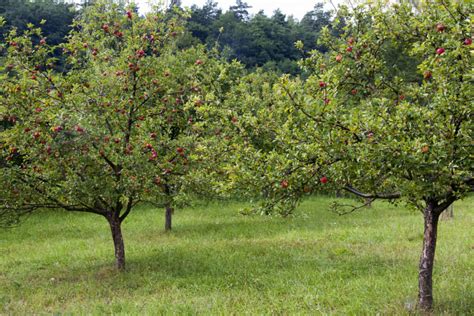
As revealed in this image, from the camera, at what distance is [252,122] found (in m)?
7.64

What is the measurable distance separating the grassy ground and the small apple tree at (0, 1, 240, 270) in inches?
81.8

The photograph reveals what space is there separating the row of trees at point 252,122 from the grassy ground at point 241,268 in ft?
4.63

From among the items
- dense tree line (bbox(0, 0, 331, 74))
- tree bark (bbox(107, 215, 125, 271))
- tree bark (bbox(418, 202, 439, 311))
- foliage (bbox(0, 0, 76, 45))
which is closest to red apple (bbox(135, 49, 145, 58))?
tree bark (bbox(107, 215, 125, 271))

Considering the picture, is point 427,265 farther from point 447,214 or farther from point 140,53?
point 447,214

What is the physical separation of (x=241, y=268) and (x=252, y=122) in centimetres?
569

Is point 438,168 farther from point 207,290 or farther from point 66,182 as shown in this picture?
point 66,182

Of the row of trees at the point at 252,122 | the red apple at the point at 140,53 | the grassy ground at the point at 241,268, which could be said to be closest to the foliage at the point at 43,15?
the grassy ground at the point at 241,268

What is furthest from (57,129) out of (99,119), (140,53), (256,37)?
(256,37)

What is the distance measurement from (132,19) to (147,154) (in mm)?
3512

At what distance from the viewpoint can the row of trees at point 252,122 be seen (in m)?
6.00

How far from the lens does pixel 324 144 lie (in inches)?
245

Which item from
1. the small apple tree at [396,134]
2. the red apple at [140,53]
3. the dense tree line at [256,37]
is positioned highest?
the dense tree line at [256,37]

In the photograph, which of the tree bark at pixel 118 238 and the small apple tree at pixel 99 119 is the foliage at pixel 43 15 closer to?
the small apple tree at pixel 99 119

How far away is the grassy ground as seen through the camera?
8898mm
